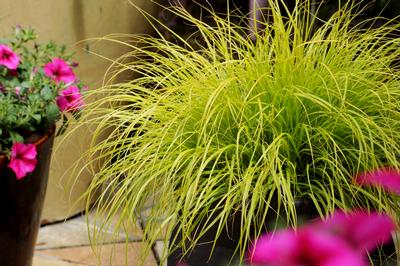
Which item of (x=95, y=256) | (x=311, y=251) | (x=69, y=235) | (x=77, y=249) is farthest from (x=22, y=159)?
(x=311, y=251)

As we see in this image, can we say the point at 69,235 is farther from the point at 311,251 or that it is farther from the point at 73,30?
the point at 311,251

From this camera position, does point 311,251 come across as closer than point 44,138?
Yes

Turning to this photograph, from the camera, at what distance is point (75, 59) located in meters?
2.45

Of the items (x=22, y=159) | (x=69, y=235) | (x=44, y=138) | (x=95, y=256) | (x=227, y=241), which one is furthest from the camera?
(x=69, y=235)

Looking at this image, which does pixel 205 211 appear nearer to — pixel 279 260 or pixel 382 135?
pixel 382 135

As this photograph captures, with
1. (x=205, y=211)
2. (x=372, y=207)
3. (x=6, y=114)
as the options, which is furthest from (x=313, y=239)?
(x=6, y=114)

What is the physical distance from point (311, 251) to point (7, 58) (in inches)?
61.2

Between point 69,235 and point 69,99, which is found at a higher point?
point 69,99

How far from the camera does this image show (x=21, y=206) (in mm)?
1617

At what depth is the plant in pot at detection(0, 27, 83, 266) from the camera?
5.05 feet

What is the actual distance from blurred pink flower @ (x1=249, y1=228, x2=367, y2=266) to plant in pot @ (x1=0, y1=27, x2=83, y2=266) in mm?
1371

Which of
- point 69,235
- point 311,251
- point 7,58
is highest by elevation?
point 311,251

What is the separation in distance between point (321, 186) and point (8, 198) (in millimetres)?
808

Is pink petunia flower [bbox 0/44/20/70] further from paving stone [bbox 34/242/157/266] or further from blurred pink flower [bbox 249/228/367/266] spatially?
blurred pink flower [bbox 249/228/367/266]
